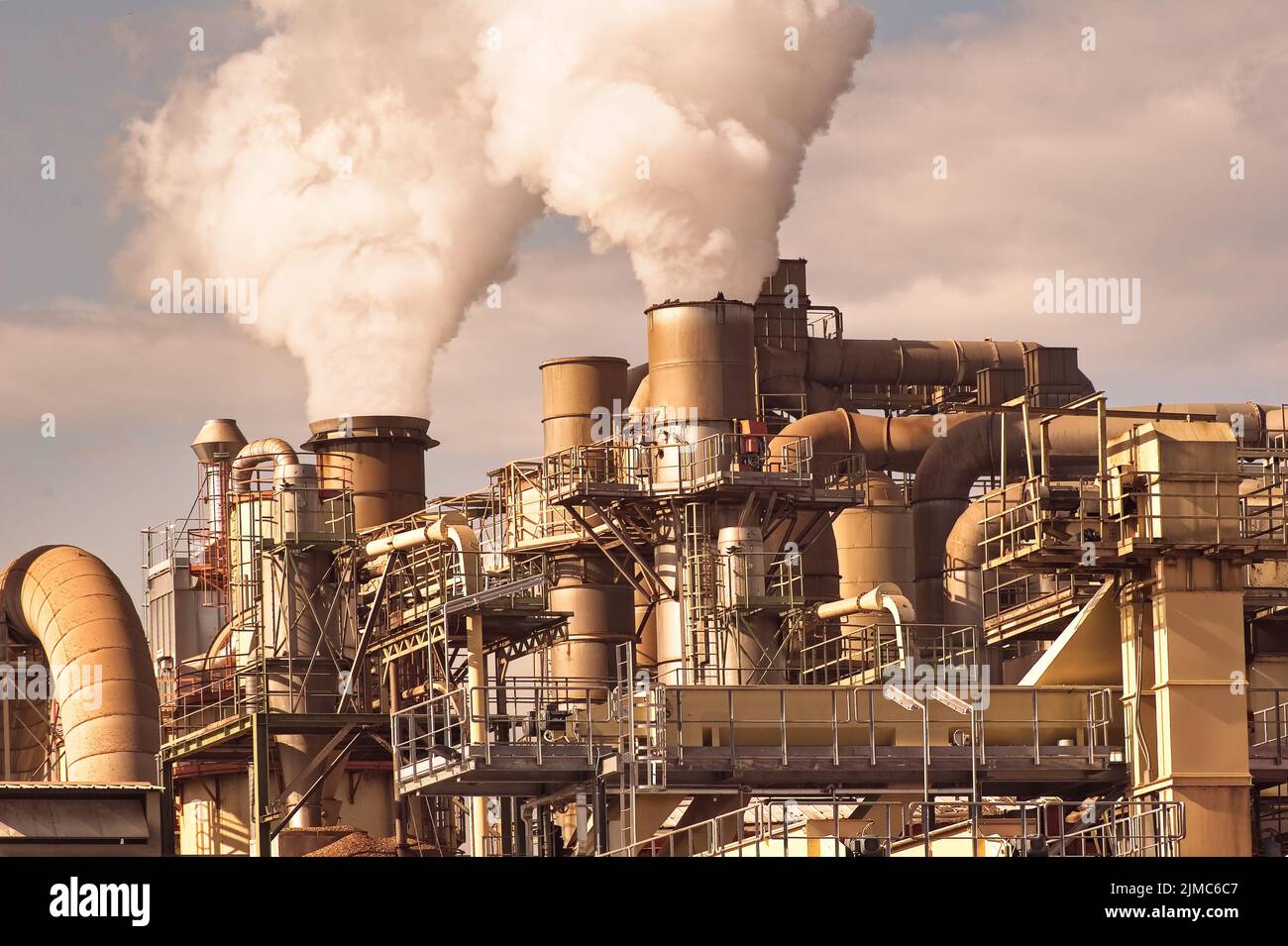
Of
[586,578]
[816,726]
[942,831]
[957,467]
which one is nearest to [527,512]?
[586,578]

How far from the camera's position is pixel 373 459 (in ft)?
161

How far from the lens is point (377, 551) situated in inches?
1748

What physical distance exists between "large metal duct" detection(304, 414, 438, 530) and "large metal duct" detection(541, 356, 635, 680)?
2894mm

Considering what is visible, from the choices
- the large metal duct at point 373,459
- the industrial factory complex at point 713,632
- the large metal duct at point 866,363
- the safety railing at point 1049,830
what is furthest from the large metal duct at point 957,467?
the safety railing at point 1049,830

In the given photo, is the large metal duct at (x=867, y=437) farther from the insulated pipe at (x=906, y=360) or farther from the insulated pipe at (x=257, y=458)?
the insulated pipe at (x=257, y=458)

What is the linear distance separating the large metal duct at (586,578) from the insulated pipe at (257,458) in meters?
5.66

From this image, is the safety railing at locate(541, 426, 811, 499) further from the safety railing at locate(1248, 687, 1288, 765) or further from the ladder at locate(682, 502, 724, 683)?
the safety railing at locate(1248, 687, 1288, 765)

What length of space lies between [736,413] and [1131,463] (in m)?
12.2

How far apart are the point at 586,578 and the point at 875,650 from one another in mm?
8711

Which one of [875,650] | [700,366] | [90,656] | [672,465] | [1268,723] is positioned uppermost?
[700,366]

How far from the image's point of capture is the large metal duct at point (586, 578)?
156 feet

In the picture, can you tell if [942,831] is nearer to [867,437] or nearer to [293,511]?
[293,511]
